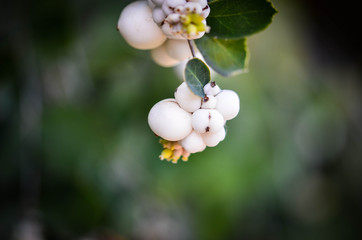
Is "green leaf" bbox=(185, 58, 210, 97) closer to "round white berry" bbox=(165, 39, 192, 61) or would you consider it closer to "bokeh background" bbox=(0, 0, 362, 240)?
"round white berry" bbox=(165, 39, 192, 61)

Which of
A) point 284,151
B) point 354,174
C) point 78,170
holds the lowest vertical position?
point 354,174

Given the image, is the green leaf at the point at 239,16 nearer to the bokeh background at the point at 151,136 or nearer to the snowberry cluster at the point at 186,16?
the snowberry cluster at the point at 186,16

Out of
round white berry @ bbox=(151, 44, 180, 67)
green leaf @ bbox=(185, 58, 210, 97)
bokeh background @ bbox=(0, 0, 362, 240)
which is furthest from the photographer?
bokeh background @ bbox=(0, 0, 362, 240)

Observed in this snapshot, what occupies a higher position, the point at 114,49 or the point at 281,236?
the point at 114,49

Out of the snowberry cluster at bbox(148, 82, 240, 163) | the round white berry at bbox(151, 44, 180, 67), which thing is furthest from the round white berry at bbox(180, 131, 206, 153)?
the round white berry at bbox(151, 44, 180, 67)

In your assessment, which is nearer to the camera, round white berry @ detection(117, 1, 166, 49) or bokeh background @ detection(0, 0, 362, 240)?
round white berry @ detection(117, 1, 166, 49)

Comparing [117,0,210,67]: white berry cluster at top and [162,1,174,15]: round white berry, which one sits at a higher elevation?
[162,1,174,15]: round white berry

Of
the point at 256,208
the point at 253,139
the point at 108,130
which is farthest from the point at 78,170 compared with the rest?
the point at 256,208

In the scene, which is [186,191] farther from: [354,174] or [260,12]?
[354,174]

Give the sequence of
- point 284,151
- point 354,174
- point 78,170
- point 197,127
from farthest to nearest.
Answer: point 354,174 < point 284,151 < point 78,170 < point 197,127
